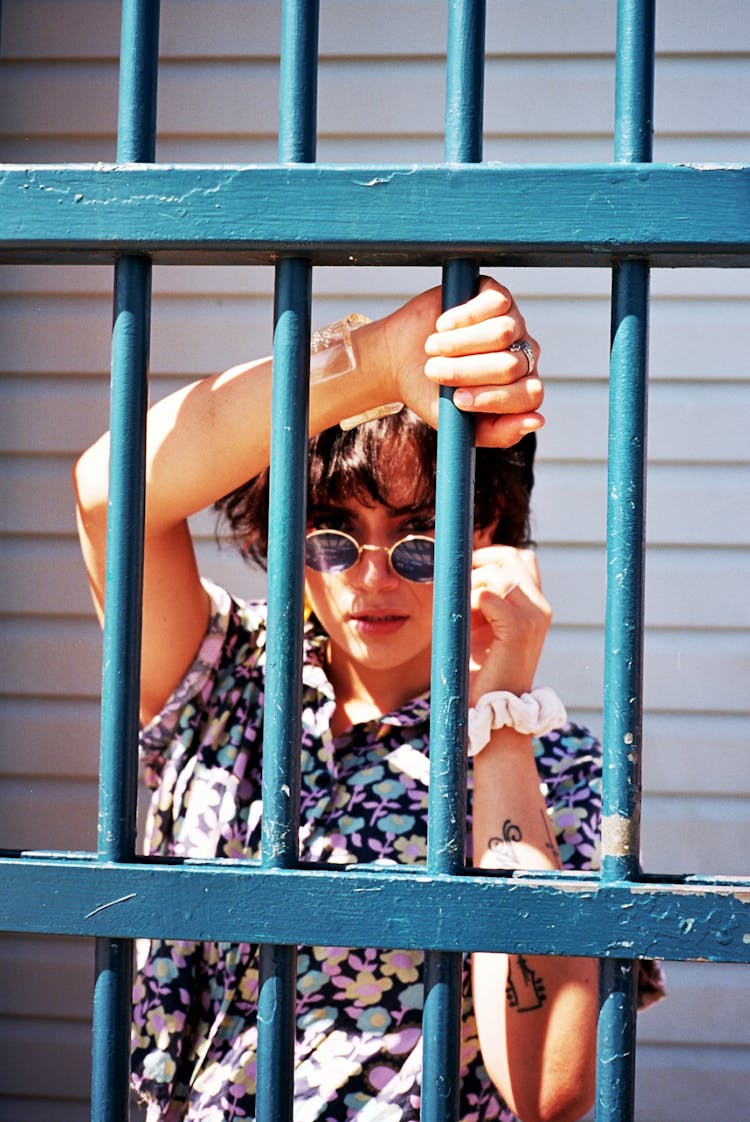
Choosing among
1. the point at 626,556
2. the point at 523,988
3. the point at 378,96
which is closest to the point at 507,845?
the point at 523,988

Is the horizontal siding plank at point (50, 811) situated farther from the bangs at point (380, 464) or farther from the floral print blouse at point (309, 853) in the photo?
the bangs at point (380, 464)

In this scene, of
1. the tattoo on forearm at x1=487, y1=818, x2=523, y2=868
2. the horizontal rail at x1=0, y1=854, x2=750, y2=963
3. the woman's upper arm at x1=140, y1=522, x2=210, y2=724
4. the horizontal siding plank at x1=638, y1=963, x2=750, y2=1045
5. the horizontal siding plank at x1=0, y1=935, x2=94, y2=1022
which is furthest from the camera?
the horizontal siding plank at x1=0, y1=935, x2=94, y2=1022

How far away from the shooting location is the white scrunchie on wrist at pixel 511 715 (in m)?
1.50

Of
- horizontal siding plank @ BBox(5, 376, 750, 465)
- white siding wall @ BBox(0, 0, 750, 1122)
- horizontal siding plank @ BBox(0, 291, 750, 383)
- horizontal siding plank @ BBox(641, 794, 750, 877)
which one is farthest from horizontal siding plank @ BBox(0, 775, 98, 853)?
horizontal siding plank @ BBox(641, 794, 750, 877)

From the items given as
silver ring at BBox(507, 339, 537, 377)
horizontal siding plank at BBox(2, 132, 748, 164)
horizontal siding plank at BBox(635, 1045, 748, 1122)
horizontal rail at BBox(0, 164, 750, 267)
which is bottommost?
horizontal siding plank at BBox(635, 1045, 748, 1122)

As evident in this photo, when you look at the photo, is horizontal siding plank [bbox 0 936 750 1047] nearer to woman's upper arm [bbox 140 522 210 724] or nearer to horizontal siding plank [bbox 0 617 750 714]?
horizontal siding plank [bbox 0 617 750 714]

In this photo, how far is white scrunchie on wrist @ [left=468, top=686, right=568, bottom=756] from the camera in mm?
1495

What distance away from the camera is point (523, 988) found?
1513 millimetres

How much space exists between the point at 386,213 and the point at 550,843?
0.85 meters

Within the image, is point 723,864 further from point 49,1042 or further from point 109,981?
point 109,981

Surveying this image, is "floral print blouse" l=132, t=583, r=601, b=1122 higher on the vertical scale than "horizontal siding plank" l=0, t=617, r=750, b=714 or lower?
lower

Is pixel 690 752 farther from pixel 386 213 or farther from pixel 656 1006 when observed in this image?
pixel 386 213

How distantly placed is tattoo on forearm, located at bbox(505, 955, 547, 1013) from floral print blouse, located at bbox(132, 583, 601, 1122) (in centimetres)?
11

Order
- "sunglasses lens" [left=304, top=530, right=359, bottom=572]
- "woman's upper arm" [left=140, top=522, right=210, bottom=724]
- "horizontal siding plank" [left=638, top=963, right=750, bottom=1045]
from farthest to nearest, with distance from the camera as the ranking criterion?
1. "horizontal siding plank" [left=638, top=963, right=750, bottom=1045]
2. "sunglasses lens" [left=304, top=530, right=359, bottom=572]
3. "woman's upper arm" [left=140, top=522, right=210, bottom=724]
